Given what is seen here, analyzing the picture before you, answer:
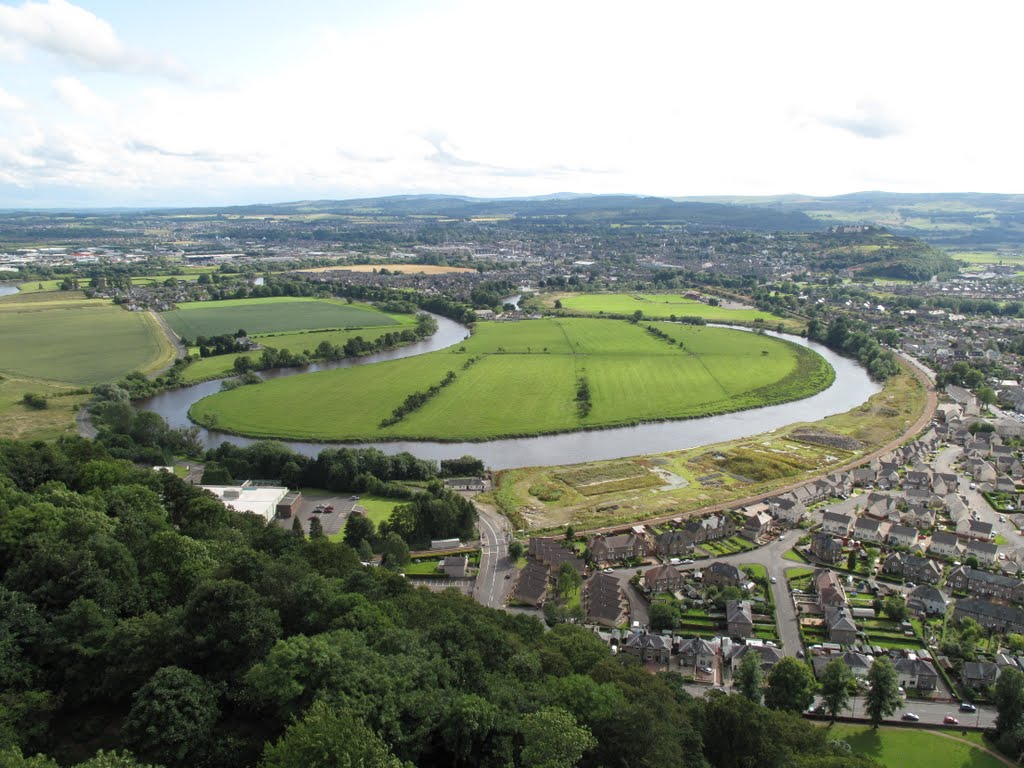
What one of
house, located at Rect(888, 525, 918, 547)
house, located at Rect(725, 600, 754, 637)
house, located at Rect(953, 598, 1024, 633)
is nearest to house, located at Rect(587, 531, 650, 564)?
house, located at Rect(725, 600, 754, 637)

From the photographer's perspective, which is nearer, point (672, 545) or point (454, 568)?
point (454, 568)

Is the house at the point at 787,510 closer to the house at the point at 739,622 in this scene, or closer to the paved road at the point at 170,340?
the house at the point at 739,622

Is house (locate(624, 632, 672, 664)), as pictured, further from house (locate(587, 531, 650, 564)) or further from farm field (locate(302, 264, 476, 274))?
farm field (locate(302, 264, 476, 274))

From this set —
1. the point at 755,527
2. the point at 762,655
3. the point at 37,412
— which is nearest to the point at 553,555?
the point at 762,655

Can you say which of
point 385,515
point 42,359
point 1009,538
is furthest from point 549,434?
point 42,359

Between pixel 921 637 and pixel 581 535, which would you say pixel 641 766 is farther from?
pixel 581 535

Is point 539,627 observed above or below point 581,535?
above

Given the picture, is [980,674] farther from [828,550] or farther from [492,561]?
[492,561]
